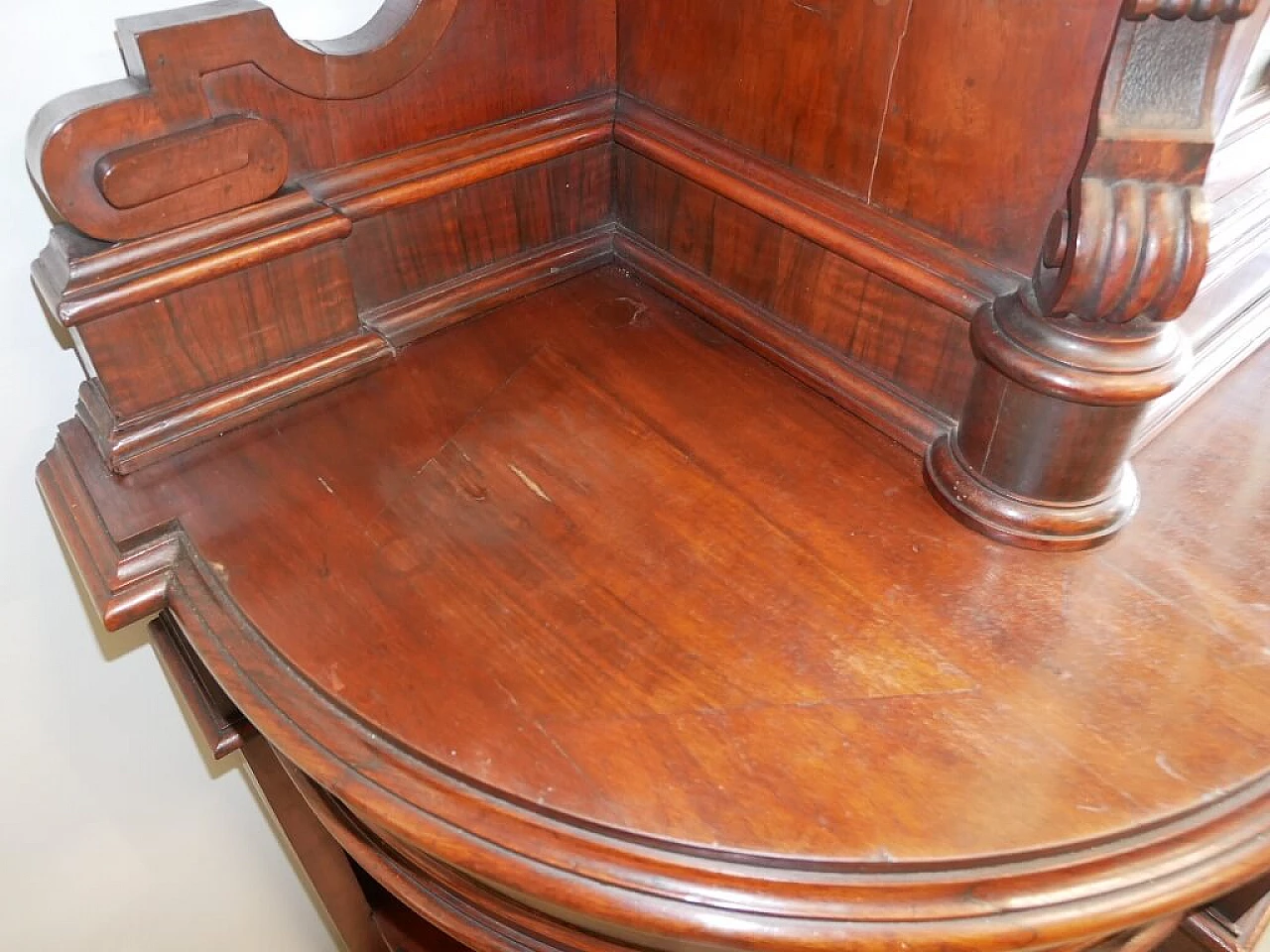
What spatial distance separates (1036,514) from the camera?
625 mm

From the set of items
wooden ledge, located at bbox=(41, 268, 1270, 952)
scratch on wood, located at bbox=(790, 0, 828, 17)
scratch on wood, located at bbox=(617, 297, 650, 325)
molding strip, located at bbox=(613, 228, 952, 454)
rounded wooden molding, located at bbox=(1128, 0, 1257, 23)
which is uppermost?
rounded wooden molding, located at bbox=(1128, 0, 1257, 23)

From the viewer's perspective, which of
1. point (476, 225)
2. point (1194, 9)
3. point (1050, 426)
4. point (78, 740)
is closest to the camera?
point (1194, 9)

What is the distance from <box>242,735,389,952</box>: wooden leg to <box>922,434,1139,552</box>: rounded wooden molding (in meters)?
0.55

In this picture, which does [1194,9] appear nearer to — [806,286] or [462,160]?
[806,286]

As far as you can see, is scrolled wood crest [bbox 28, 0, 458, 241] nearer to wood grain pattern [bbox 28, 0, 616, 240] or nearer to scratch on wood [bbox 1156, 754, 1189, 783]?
wood grain pattern [bbox 28, 0, 616, 240]

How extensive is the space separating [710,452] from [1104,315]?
0.91 ft

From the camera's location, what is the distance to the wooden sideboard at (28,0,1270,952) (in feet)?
1.59

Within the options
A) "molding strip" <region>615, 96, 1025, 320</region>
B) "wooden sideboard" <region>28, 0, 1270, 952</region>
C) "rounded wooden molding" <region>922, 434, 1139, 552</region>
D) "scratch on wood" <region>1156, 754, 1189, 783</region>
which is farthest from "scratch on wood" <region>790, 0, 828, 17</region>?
"scratch on wood" <region>1156, 754, 1189, 783</region>

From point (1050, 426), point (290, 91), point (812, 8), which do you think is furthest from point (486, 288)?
point (1050, 426)

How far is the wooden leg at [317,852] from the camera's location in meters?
0.78

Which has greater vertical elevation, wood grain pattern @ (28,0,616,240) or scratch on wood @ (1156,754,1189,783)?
wood grain pattern @ (28,0,616,240)

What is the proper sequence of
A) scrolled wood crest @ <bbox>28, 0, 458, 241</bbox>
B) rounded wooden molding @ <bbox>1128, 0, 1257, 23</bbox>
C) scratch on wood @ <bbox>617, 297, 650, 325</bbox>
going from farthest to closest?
scratch on wood @ <bbox>617, 297, 650, 325</bbox> < scrolled wood crest @ <bbox>28, 0, 458, 241</bbox> < rounded wooden molding @ <bbox>1128, 0, 1257, 23</bbox>

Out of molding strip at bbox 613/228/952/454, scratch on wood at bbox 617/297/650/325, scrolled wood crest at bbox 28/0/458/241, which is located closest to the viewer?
scrolled wood crest at bbox 28/0/458/241

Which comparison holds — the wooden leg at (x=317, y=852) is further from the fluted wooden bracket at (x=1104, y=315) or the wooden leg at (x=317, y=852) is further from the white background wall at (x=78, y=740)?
the fluted wooden bracket at (x=1104, y=315)
